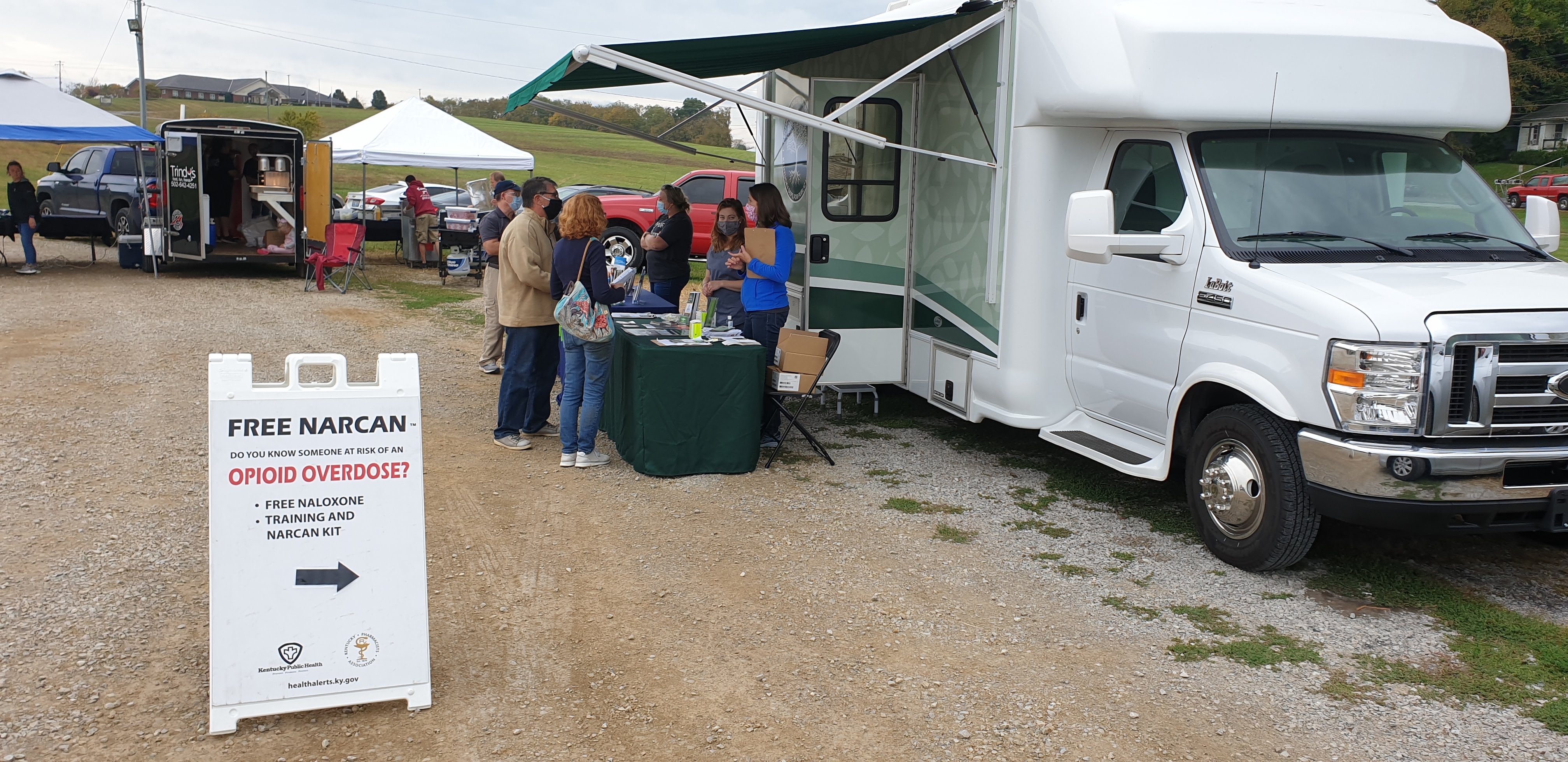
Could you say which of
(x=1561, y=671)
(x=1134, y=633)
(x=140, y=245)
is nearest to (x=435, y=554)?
(x=1134, y=633)

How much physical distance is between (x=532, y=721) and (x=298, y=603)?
85 centimetres

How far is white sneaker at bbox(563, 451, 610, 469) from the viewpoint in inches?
266

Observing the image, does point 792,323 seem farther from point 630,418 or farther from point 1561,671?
point 1561,671

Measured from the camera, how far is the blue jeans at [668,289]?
348 inches

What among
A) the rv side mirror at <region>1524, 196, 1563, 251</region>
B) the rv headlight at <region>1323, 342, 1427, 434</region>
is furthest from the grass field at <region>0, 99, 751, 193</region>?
the rv headlight at <region>1323, 342, 1427, 434</region>

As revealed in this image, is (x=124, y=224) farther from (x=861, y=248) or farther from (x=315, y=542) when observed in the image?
(x=315, y=542)

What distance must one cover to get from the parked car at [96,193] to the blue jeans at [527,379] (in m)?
12.2

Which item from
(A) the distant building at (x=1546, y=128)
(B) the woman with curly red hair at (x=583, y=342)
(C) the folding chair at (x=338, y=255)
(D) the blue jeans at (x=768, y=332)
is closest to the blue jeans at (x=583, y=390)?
(B) the woman with curly red hair at (x=583, y=342)

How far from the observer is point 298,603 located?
12.0 feet

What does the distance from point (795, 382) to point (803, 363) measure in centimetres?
12

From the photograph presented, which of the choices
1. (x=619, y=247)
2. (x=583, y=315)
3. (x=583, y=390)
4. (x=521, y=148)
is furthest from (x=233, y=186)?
(x=521, y=148)

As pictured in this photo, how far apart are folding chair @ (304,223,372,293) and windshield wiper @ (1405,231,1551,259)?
514 inches

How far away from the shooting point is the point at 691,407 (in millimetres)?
6531

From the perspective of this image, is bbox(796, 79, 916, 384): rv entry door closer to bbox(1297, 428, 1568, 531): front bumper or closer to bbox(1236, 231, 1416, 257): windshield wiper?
bbox(1236, 231, 1416, 257): windshield wiper
